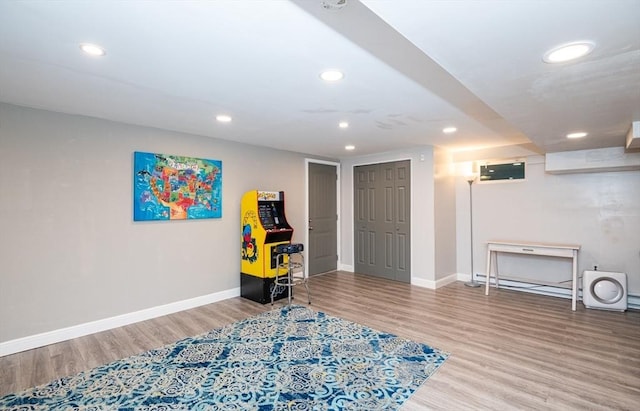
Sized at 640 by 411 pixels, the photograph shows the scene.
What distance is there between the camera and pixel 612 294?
4.12m

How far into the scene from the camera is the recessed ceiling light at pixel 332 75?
2.24 meters

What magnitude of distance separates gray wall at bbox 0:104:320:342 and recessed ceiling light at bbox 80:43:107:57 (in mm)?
1779

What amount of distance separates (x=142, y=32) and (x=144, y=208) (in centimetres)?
259

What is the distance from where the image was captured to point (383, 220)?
5.91 m

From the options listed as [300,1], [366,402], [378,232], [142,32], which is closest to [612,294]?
[378,232]

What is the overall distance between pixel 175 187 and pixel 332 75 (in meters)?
2.78

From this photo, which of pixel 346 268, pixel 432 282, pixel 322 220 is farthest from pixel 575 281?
pixel 322 220

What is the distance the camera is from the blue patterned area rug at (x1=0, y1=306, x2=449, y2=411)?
7.33 ft

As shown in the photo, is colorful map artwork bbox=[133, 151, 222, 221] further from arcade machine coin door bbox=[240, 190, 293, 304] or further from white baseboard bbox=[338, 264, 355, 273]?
white baseboard bbox=[338, 264, 355, 273]

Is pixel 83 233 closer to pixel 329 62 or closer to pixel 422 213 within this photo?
pixel 329 62

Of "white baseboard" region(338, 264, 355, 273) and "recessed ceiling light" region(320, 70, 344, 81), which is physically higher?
"recessed ceiling light" region(320, 70, 344, 81)

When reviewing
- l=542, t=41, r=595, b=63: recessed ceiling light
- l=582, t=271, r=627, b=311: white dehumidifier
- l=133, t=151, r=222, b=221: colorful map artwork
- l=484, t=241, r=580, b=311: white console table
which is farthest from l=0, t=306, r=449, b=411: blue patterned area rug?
l=582, t=271, r=627, b=311: white dehumidifier

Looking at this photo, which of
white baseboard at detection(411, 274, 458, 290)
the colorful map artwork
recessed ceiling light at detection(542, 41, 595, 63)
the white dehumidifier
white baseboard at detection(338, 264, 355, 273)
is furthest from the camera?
white baseboard at detection(338, 264, 355, 273)

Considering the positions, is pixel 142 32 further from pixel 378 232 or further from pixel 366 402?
pixel 378 232
